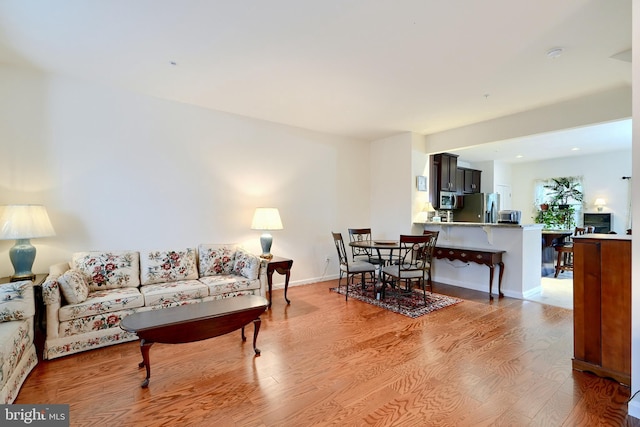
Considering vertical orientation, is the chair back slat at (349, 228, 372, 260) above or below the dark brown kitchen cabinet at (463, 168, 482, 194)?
below

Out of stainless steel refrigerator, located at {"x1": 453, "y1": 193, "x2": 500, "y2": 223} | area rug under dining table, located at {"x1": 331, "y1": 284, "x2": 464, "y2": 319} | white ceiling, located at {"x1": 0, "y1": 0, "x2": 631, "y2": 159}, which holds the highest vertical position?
white ceiling, located at {"x1": 0, "y1": 0, "x2": 631, "y2": 159}

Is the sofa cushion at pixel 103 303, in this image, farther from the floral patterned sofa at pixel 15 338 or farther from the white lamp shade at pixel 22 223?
the white lamp shade at pixel 22 223

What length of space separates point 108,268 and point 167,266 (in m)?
0.57

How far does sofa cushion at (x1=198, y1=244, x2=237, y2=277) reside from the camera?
3822 millimetres

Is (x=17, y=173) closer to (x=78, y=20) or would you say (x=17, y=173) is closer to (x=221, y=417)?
(x=78, y=20)

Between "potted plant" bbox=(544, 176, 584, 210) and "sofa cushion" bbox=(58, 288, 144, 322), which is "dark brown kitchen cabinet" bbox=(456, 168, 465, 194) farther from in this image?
"sofa cushion" bbox=(58, 288, 144, 322)

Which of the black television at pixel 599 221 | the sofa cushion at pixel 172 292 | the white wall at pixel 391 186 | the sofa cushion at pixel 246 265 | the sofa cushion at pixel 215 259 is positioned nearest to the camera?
the sofa cushion at pixel 172 292

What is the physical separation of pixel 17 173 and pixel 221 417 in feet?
10.6

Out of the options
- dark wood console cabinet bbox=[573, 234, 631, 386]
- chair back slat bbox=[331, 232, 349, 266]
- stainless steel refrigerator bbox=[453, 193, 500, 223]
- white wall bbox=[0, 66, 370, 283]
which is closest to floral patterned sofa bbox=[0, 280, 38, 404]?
white wall bbox=[0, 66, 370, 283]

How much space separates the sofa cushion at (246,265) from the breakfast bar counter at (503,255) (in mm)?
3145

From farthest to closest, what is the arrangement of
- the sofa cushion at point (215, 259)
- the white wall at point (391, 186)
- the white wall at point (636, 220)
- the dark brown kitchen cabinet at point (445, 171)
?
1. the dark brown kitchen cabinet at point (445, 171)
2. the white wall at point (391, 186)
3. the sofa cushion at point (215, 259)
4. the white wall at point (636, 220)

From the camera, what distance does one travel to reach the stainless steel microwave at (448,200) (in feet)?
21.2

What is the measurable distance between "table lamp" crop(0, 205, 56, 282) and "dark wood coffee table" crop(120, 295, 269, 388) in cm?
123

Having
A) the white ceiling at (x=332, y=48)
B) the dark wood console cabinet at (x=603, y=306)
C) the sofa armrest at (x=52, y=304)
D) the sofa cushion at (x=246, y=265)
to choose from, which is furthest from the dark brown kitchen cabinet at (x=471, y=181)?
the sofa armrest at (x=52, y=304)
